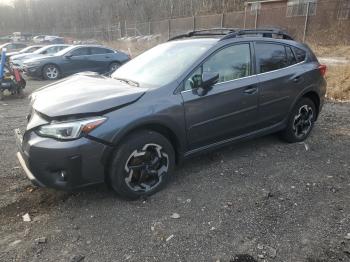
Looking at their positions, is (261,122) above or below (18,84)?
above

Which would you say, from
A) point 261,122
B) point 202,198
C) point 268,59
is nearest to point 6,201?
point 202,198

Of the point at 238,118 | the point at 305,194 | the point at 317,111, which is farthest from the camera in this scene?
the point at 317,111

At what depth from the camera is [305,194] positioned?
3.91 metres

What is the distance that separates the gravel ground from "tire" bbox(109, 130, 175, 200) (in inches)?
5.9

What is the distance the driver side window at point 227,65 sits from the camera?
3975 mm

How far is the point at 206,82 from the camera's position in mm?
3930

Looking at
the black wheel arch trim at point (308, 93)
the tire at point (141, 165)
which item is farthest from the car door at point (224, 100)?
the black wheel arch trim at point (308, 93)

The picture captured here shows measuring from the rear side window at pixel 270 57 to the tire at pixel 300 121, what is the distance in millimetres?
718

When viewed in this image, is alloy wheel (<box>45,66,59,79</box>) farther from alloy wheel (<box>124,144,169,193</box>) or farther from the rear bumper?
alloy wheel (<box>124,144,169,193</box>)

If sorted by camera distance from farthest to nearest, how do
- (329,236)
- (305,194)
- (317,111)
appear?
(317,111) < (305,194) < (329,236)

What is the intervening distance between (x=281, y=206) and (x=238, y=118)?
1262 millimetres

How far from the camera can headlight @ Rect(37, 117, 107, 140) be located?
3258 mm

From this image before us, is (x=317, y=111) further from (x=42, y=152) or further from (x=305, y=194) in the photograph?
(x=42, y=152)

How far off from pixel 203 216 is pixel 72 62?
40.7 feet
